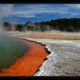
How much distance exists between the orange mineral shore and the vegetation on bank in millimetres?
127

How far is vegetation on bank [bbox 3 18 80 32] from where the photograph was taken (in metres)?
2.65

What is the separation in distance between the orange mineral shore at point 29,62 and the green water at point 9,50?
4cm

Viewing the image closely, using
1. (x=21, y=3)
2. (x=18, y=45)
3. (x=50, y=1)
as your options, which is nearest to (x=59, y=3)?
(x=50, y=1)

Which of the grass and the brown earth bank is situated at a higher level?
the brown earth bank

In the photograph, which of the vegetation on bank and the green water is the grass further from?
the vegetation on bank

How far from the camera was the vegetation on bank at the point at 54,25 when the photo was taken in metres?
2.65

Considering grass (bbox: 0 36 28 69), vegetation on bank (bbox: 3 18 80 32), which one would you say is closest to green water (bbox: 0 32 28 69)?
grass (bbox: 0 36 28 69)

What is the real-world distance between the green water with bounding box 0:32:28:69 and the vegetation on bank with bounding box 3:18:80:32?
0.12m

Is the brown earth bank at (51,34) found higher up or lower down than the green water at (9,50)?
higher up

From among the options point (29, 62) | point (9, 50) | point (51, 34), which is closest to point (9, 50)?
point (9, 50)

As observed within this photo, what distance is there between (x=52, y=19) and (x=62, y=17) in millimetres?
86

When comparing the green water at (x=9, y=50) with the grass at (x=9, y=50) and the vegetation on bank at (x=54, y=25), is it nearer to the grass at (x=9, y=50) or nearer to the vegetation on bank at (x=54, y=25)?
the grass at (x=9, y=50)

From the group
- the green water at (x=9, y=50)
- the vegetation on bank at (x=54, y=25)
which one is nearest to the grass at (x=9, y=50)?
the green water at (x=9, y=50)

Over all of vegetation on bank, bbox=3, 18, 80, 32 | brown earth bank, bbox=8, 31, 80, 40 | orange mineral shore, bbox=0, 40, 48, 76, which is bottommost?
orange mineral shore, bbox=0, 40, 48, 76
